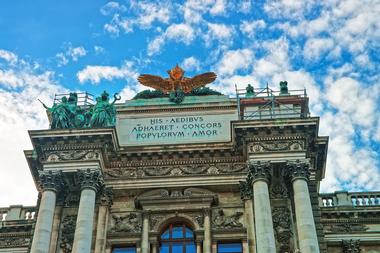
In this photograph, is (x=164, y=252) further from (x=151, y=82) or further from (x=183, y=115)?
(x=151, y=82)

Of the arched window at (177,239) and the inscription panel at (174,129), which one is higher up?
the inscription panel at (174,129)

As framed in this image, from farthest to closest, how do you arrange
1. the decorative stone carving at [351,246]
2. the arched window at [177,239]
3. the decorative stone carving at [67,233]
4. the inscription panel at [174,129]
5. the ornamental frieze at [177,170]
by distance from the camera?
the inscription panel at [174,129]
the ornamental frieze at [177,170]
the decorative stone carving at [351,246]
the arched window at [177,239]
the decorative stone carving at [67,233]

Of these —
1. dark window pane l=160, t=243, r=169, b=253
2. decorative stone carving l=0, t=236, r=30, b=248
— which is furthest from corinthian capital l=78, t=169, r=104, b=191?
decorative stone carving l=0, t=236, r=30, b=248

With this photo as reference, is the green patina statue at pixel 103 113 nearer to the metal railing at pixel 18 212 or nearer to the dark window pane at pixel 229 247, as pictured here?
the metal railing at pixel 18 212

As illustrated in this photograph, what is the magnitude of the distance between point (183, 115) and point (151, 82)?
3.12 m

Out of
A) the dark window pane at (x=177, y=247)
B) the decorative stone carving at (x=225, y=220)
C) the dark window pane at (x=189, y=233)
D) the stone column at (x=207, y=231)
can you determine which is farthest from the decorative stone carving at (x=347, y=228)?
the dark window pane at (x=177, y=247)

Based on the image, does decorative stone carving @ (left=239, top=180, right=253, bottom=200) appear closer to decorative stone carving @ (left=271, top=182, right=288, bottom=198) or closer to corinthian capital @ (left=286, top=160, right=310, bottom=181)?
decorative stone carving @ (left=271, top=182, right=288, bottom=198)

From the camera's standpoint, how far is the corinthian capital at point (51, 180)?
27.5 m

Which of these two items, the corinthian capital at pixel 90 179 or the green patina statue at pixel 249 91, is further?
the green patina statue at pixel 249 91

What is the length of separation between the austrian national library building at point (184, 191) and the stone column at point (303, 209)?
0.15ft

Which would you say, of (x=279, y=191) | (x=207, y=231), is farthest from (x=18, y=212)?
(x=279, y=191)

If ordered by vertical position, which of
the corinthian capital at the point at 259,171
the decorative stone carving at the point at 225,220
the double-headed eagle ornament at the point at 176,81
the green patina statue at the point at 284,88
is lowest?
the decorative stone carving at the point at 225,220

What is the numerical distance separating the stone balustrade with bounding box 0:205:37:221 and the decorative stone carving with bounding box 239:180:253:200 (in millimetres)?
9557

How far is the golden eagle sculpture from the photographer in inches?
1326
